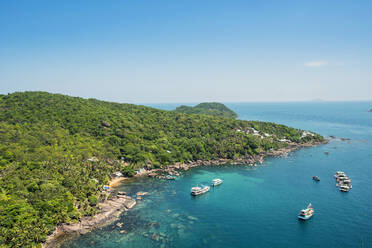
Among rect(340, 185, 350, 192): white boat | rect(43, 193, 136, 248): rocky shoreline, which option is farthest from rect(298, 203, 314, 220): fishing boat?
rect(43, 193, 136, 248): rocky shoreline

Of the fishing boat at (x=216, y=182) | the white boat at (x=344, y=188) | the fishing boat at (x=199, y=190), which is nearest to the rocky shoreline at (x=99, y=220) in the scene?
the fishing boat at (x=199, y=190)

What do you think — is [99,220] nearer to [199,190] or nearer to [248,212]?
[199,190]

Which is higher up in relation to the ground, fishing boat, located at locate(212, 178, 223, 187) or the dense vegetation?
the dense vegetation

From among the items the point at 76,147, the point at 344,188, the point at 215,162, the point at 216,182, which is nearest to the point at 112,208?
the point at 216,182

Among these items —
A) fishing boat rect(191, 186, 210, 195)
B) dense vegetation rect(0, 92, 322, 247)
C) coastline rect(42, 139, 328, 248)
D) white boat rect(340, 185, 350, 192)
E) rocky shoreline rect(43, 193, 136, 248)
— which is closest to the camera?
rocky shoreline rect(43, 193, 136, 248)

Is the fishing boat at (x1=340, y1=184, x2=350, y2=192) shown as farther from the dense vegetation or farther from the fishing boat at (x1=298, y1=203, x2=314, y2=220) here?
the dense vegetation

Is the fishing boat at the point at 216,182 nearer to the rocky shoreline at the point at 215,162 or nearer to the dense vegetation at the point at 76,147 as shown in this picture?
the rocky shoreline at the point at 215,162
